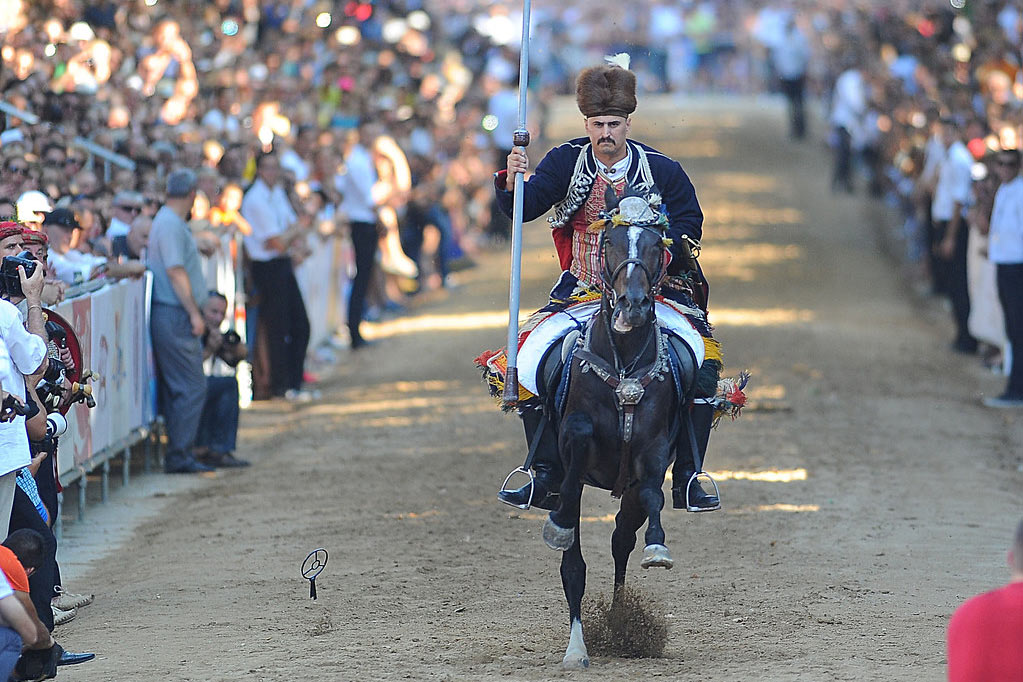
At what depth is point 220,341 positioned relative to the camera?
41.3 feet

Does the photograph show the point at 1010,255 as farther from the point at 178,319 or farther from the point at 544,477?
Answer: the point at 544,477

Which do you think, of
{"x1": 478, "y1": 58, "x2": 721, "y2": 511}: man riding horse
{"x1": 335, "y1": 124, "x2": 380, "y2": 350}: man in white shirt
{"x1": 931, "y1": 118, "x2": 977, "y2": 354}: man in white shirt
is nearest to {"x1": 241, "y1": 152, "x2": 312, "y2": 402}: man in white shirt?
{"x1": 335, "y1": 124, "x2": 380, "y2": 350}: man in white shirt

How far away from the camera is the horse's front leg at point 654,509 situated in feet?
22.8

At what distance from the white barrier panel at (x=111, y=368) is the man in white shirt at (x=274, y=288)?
9.53ft

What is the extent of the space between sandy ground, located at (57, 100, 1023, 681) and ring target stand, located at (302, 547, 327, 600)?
10cm

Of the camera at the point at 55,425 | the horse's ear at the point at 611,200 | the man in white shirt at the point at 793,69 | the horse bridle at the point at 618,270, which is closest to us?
the horse bridle at the point at 618,270

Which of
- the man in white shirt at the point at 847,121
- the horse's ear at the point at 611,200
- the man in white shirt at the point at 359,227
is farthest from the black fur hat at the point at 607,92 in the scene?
the man in white shirt at the point at 847,121

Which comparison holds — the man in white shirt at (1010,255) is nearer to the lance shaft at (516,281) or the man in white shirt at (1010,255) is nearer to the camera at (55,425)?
the lance shaft at (516,281)

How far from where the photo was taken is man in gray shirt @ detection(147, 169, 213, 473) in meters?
12.0

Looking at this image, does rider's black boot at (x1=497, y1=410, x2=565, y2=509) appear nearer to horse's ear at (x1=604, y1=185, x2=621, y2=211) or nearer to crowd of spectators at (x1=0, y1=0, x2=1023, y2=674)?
horse's ear at (x1=604, y1=185, x2=621, y2=211)

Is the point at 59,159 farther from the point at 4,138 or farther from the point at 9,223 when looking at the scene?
the point at 9,223

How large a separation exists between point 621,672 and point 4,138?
728 centimetres

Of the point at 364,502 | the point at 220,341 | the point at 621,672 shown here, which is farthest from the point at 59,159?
the point at 621,672

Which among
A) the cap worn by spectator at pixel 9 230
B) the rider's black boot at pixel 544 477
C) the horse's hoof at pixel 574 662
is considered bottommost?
the horse's hoof at pixel 574 662
